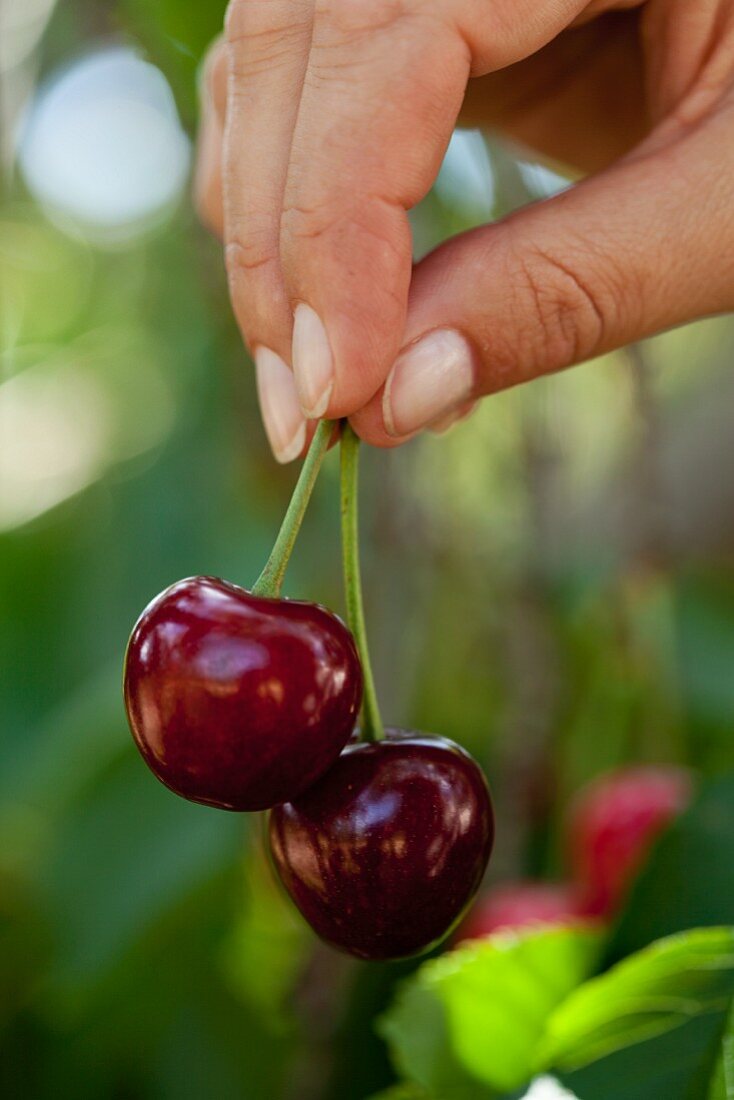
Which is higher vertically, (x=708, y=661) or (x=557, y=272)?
(x=557, y=272)

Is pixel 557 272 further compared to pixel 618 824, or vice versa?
pixel 618 824

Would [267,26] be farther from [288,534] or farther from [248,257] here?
[288,534]

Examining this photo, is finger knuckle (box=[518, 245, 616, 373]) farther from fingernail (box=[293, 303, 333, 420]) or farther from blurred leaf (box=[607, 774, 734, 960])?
blurred leaf (box=[607, 774, 734, 960])

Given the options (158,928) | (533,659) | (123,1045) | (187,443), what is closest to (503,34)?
(533,659)

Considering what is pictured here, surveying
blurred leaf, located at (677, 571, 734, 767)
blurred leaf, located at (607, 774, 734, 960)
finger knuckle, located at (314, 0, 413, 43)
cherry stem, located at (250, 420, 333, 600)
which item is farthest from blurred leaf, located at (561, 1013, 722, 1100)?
blurred leaf, located at (677, 571, 734, 767)

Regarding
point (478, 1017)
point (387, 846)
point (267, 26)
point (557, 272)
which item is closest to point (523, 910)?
point (478, 1017)
